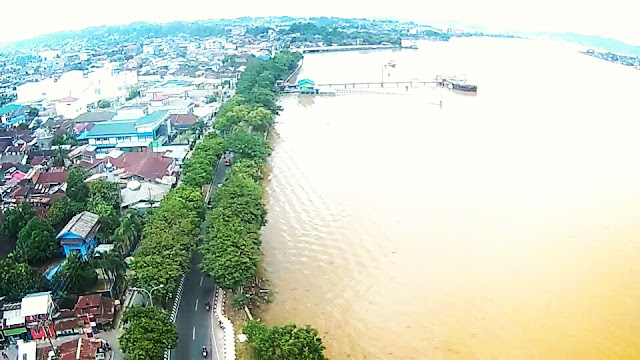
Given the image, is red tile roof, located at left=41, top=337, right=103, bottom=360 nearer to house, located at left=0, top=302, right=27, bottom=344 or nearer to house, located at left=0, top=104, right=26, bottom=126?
house, located at left=0, top=302, right=27, bottom=344

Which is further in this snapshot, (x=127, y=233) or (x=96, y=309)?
(x=127, y=233)

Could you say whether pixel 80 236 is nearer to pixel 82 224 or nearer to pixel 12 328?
pixel 82 224

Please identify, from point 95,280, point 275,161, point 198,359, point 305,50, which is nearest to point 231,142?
point 275,161

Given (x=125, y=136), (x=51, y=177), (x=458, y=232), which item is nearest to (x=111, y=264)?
A: (x=51, y=177)

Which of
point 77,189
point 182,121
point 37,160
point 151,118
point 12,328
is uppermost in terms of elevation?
point 151,118

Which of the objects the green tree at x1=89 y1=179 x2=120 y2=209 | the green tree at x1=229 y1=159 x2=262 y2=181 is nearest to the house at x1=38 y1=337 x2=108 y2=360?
the green tree at x1=89 y1=179 x2=120 y2=209

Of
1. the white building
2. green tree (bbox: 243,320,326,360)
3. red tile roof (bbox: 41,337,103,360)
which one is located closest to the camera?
green tree (bbox: 243,320,326,360)

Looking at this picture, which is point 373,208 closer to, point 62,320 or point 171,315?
point 171,315
